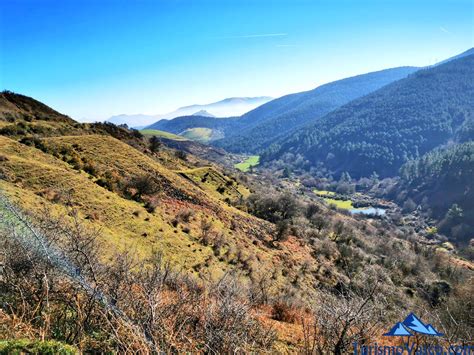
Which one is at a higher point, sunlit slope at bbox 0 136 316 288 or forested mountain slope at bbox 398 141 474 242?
sunlit slope at bbox 0 136 316 288

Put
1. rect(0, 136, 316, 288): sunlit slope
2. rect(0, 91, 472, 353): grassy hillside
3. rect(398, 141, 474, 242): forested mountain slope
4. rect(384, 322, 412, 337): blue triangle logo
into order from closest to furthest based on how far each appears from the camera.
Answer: rect(0, 91, 472, 353): grassy hillside, rect(384, 322, 412, 337): blue triangle logo, rect(0, 136, 316, 288): sunlit slope, rect(398, 141, 474, 242): forested mountain slope

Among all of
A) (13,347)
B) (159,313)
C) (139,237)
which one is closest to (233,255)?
(139,237)

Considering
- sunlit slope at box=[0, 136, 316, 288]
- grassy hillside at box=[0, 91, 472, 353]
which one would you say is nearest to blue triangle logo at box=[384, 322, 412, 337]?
grassy hillside at box=[0, 91, 472, 353]

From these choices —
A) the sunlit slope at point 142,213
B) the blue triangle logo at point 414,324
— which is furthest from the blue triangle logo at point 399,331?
the sunlit slope at point 142,213

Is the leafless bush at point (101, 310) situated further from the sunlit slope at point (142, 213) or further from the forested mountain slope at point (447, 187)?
the forested mountain slope at point (447, 187)

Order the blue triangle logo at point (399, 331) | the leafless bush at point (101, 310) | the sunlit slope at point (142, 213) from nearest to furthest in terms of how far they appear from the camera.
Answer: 1. the leafless bush at point (101, 310)
2. the blue triangle logo at point (399, 331)
3. the sunlit slope at point (142, 213)

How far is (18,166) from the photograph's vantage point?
Answer: 17312mm

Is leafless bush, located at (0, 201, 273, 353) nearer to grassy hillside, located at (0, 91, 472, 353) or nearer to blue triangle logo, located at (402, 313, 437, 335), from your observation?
grassy hillside, located at (0, 91, 472, 353)

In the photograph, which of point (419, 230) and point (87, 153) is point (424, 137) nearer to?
point (419, 230)

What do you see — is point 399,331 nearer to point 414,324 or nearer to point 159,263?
point 414,324

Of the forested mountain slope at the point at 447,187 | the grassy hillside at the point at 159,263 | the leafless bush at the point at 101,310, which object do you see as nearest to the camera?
the leafless bush at the point at 101,310

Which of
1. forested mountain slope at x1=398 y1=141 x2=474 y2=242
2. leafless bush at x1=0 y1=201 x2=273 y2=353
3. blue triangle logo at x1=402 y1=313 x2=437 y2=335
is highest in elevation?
leafless bush at x1=0 y1=201 x2=273 y2=353

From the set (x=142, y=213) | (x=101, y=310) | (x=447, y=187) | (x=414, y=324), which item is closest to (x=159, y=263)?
(x=101, y=310)

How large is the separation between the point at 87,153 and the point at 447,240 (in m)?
91.0
